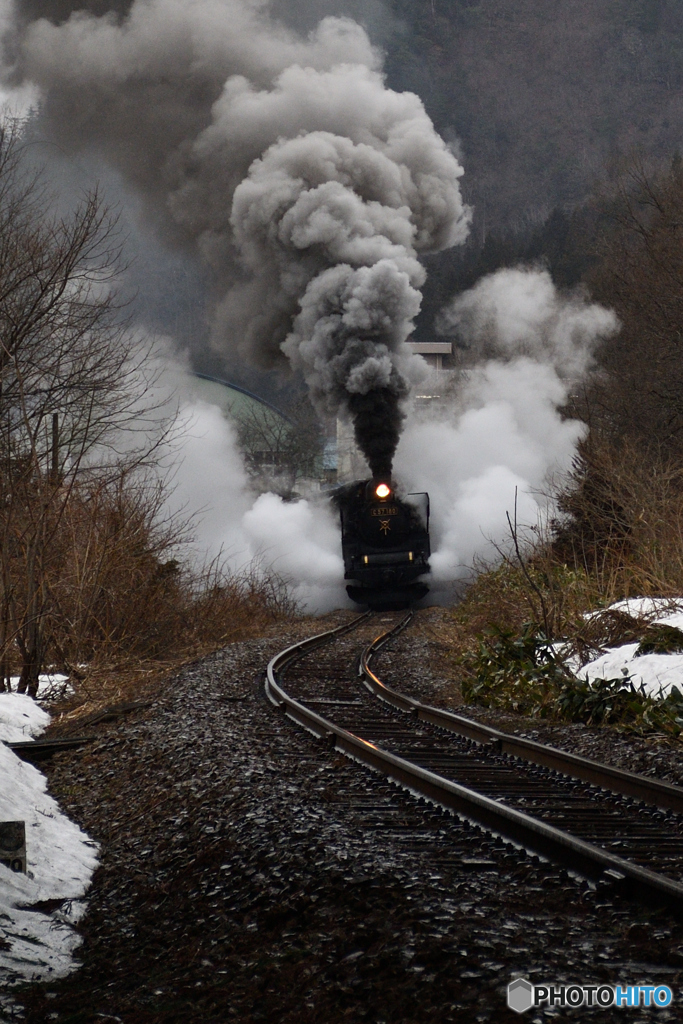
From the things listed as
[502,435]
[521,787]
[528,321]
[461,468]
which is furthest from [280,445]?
[521,787]

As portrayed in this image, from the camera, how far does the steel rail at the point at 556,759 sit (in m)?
5.21

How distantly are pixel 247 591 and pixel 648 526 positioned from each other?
11.5 metres

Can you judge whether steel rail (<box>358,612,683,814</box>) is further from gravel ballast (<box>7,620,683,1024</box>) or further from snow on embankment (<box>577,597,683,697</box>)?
snow on embankment (<box>577,597,683,697</box>)

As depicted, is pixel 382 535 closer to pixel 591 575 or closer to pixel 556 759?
pixel 591 575

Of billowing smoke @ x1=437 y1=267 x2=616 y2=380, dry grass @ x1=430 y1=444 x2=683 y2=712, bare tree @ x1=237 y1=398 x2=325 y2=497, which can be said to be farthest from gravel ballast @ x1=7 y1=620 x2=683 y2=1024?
bare tree @ x1=237 y1=398 x2=325 y2=497

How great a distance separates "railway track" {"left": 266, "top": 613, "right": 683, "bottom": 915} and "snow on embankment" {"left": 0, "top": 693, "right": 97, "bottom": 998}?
1745mm

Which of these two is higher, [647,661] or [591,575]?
[591,575]

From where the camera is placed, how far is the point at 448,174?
82.1 feet

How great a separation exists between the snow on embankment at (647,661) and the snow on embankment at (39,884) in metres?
4.56

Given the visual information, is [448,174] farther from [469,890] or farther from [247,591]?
[469,890]

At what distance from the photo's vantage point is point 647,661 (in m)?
8.41

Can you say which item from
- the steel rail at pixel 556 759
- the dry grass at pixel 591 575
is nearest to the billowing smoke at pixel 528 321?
the dry grass at pixel 591 575

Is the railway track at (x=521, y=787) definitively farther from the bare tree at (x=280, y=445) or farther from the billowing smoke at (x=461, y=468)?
the bare tree at (x=280, y=445)

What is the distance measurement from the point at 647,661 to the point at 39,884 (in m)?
5.65
